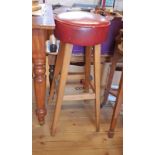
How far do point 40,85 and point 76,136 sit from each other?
445 millimetres

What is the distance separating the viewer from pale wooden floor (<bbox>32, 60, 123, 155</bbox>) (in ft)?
5.42

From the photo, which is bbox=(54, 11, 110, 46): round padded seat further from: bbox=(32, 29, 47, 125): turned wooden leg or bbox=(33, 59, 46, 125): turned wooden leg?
bbox=(33, 59, 46, 125): turned wooden leg

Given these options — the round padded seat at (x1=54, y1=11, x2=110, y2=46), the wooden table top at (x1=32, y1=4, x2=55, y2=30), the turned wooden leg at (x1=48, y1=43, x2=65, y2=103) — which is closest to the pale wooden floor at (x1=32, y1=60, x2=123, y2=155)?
the turned wooden leg at (x1=48, y1=43, x2=65, y2=103)

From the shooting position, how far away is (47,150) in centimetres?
164

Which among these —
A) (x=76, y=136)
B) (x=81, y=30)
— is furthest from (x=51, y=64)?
(x=81, y=30)

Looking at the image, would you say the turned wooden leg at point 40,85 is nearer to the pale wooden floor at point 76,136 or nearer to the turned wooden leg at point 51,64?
the pale wooden floor at point 76,136

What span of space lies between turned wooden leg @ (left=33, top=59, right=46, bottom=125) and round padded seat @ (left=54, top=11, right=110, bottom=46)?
0.71 ft

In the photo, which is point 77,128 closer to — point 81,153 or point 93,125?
point 93,125

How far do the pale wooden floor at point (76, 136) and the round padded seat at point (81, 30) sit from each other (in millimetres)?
678

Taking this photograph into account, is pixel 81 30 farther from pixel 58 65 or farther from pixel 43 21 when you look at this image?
pixel 58 65

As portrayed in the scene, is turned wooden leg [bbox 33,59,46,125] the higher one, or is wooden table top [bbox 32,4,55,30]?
wooden table top [bbox 32,4,55,30]

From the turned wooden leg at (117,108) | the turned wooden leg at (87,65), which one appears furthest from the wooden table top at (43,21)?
the turned wooden leg at (117,108)

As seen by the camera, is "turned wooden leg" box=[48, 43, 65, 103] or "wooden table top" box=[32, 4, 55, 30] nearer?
"wooden table top" box=[32, 4, 55, 30]

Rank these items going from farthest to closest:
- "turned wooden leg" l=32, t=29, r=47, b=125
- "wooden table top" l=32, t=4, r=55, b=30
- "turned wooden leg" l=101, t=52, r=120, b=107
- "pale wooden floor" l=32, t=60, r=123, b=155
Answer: "turned wooden leg" l=101, t=52, r=120, b=107
"pale wooden floor" l=32, t=60, r=123, b=155
"turned wooden leg" l=32, t=29, r=47, b=125
"wooden table top" l=32, t=4, r=55, b=30
